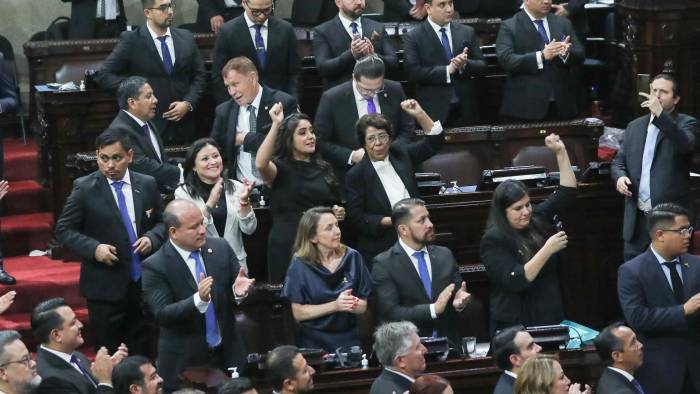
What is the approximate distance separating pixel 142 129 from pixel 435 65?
2.14 m

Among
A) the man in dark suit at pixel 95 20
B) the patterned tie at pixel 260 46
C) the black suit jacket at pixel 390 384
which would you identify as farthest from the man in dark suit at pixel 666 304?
the man in dark suit at pixel 95 20

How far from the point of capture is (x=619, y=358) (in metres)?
6.99

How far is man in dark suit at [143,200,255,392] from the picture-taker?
281 inches

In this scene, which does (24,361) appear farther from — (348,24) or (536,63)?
(536,63)

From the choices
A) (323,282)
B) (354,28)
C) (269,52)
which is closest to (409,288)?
(323,282)

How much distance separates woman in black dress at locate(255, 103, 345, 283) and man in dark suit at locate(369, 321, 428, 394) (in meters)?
1.55

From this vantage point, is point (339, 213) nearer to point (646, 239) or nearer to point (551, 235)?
point (551, 235)

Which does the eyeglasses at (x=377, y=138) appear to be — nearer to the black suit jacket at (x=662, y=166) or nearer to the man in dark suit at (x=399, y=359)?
the black suit jacket at (x=662, y=166)

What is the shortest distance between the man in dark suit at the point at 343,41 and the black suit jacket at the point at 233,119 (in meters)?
0.69

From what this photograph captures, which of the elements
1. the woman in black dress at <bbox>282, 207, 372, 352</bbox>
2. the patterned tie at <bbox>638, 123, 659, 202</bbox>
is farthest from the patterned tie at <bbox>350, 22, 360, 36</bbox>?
the woman in black dress at <bbox>282, 207, 372, 352</bbox>

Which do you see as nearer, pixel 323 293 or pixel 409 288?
pixel 323 293

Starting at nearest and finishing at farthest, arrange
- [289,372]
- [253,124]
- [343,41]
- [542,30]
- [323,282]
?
[289,372]
[323,282]
[253,124]
[343,41]
[542,30]

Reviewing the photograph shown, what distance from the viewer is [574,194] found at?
319 inches

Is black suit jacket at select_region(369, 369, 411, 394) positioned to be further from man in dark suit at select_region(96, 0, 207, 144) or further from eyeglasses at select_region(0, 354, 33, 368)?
man in dark suit at select_region(96, 0, 207, 144)
